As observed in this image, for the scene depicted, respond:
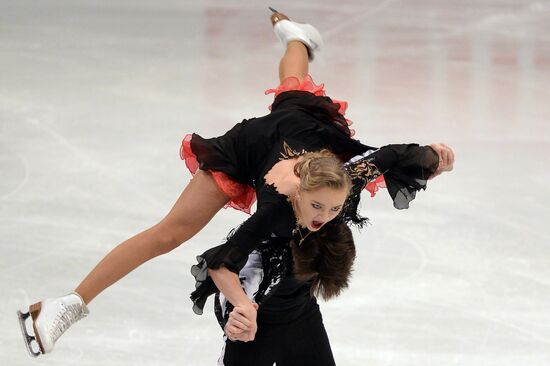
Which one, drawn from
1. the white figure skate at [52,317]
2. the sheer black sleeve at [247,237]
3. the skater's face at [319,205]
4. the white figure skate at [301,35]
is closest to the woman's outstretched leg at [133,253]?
the white figure skate at [52,317]

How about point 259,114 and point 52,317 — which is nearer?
point 52,317

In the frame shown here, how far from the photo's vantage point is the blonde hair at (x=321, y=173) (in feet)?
9.29

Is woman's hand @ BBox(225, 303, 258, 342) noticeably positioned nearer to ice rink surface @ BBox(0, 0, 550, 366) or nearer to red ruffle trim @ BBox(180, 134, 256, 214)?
red ruffle trim @ BBox(180, 134, 256, 214)

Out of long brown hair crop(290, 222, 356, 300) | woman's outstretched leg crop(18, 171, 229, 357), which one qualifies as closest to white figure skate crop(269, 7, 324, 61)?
woman's outstretched leg crop(18, 171, 229, 357)

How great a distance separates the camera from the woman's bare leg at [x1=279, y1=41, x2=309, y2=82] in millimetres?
3736

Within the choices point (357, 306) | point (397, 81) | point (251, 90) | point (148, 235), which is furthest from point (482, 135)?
point (148, 235)

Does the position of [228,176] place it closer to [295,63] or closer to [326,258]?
[326,258]

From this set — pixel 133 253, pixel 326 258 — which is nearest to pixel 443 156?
pixel 326 258

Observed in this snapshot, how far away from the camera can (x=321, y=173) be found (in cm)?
285

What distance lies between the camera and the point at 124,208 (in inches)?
195

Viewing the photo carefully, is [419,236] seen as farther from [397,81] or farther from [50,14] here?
[50,14]

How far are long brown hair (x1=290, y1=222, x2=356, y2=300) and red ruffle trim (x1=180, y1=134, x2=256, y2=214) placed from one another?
Answer: 0.93 feet

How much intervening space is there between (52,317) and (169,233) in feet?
1.34

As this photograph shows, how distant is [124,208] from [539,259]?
180 centimetres
